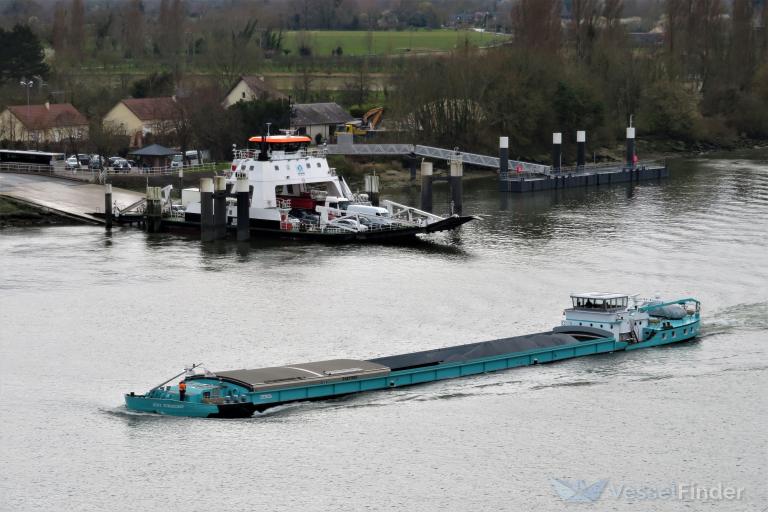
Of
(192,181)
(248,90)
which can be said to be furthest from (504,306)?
(248,90)

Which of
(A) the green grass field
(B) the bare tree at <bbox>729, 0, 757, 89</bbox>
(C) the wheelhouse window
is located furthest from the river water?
(A) the green grass field

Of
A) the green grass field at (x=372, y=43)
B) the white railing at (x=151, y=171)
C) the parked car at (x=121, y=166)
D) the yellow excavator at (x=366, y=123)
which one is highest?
the green grass field at (x=372, y=43)

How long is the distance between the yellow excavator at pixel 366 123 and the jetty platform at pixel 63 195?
27.2 metres

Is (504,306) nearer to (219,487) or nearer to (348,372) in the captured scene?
(348,372)

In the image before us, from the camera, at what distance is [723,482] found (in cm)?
3438

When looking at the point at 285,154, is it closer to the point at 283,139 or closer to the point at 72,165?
the point at 283,139

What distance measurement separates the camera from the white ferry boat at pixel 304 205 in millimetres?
66188

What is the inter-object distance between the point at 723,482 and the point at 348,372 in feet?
37.7

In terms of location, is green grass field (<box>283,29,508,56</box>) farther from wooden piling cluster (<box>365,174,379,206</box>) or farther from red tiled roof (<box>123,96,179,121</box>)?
wooden piling cluster (<box>365,174,379,206</box>)

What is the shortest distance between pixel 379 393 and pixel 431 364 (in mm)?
2514

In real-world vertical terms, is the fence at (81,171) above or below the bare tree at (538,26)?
below

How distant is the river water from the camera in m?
34.0

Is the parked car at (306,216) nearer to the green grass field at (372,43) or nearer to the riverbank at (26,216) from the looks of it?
the riverbank at (26,216)

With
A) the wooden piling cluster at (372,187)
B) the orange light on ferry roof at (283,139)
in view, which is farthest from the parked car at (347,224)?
the orange light on ferry roof at (283,139)
